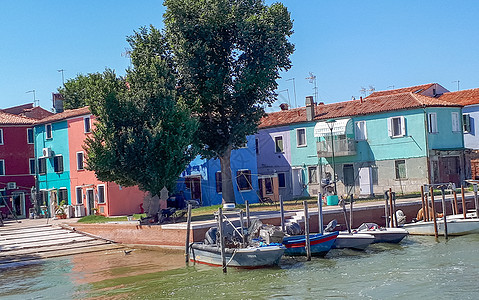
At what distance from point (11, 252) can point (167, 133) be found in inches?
367

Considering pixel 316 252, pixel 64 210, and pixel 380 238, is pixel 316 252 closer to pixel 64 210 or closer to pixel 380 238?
pixel 380 238

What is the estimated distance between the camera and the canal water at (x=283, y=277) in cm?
1898

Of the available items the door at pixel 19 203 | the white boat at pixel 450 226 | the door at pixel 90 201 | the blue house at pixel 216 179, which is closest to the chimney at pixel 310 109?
the blue house at pixel 216 179

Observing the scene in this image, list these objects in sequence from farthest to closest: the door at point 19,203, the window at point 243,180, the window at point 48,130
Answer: the door at point 19,203
the window at point 48,130
the window at point 243,180

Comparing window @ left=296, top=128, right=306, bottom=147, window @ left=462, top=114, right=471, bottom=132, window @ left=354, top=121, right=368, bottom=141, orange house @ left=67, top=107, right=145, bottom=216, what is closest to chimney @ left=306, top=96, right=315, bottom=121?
window @ left=296, top=128, right=306, bottom=147

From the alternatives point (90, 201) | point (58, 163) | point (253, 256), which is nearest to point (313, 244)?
point (253, 256)

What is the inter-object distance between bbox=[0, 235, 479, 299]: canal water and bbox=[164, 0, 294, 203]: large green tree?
36.3 feet

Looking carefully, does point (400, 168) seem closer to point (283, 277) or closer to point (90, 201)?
point (90, 201)

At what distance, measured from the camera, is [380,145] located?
4472 centimetres

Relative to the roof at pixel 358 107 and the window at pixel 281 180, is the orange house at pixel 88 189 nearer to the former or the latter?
the roof at pixel 358 107

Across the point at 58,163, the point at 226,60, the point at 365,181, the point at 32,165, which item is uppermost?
the point at 226,60

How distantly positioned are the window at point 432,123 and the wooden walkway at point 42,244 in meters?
23.0

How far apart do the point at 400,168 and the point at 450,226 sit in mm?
14882

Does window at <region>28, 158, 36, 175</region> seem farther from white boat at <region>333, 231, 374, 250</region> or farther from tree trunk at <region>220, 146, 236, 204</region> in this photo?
white boat at <region>333, 231, 374, 250</region>
